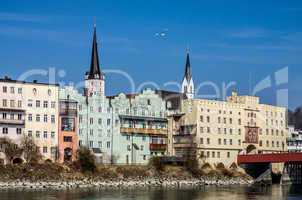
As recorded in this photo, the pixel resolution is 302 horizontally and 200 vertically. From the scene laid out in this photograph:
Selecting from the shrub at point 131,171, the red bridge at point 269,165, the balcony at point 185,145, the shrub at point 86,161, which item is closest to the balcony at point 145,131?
the balcony at point 185,145

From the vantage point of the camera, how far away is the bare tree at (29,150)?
3314 inches

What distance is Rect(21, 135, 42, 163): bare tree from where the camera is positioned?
84.2 m

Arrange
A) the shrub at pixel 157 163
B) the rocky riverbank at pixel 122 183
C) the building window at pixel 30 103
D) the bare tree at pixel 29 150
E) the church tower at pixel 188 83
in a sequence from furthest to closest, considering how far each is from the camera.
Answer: the church tower at pixel 188 83, the shrub at pixel 157 163, the building window at pixel 30 103, the bare tree at pixel 29 150, the rocky riverbank at pixel 122 183

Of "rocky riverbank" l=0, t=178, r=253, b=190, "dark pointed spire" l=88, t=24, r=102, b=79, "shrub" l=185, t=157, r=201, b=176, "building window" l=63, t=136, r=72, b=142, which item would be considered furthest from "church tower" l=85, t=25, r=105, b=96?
"rocky riverbank" l=0, t=178, r=253, b=190

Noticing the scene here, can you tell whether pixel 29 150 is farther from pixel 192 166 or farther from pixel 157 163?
pixel 192 166

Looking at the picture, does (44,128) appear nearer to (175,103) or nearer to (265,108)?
(175,103)

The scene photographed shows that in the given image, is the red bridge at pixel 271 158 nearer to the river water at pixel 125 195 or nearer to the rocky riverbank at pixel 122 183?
the rocky riverbank at pixel 122 183

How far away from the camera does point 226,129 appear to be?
351ft

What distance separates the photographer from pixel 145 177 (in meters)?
90.6

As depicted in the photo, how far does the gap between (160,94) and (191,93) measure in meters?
34.2

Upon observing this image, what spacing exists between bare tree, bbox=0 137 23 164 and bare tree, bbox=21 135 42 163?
0.72 meters

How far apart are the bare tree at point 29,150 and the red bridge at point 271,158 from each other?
110ft

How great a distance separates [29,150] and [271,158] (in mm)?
35597

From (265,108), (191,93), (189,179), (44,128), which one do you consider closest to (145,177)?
(189,179)
